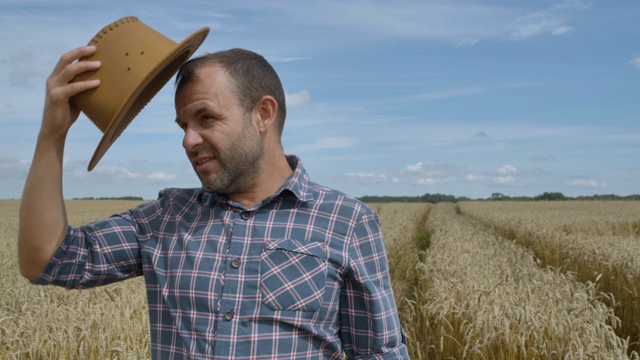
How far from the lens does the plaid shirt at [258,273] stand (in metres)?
1.81

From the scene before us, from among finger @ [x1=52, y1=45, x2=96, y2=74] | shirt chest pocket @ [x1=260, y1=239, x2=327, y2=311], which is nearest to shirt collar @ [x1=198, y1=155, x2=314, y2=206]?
shirt chest pocket @ [x1=260, y1=239, x2=327, y2=311]

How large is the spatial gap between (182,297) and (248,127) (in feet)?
1.79

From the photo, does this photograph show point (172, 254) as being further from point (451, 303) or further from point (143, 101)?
point (451, 303)

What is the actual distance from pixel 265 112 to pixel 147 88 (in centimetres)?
41

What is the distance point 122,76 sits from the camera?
6.16 feet

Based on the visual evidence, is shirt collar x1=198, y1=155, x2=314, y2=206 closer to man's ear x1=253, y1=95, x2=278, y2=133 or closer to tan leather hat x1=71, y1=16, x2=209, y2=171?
man's ear x1=253, y1=95, x2=278, y2=133

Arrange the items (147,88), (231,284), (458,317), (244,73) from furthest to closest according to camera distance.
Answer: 1. (458,317)
2. (147,88)
3. (244,73)
4. (231,284)

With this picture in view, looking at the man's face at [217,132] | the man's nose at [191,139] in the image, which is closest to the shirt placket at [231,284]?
the man's face at [217,132]

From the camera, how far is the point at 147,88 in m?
2.04

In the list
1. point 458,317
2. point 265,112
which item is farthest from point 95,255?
point 458,317

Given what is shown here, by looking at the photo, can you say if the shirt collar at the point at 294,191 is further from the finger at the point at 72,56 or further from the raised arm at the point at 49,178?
the finger at the point at 72,56

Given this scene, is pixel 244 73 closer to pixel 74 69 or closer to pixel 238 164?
pixel 238 164

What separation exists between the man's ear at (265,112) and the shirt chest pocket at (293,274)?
0.37 metres

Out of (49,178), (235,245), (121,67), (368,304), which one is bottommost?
(368,304)
